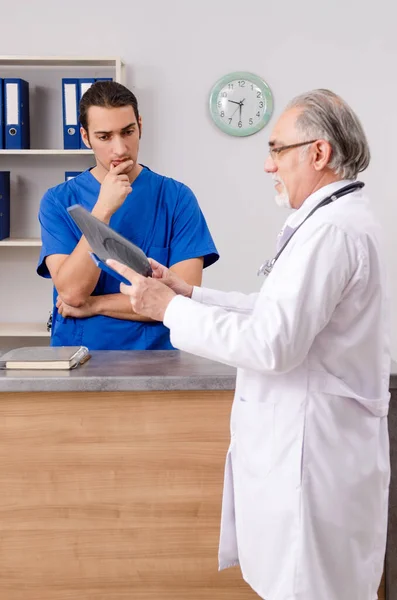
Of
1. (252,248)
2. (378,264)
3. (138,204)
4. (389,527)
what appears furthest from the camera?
(252,248)

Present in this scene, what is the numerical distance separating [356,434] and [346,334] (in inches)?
7.8

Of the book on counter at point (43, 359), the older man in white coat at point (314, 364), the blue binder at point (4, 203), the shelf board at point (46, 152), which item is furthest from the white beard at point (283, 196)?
the blue binder at point (4, 203)

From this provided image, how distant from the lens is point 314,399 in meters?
1.37

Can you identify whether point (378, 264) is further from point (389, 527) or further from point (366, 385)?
point (389, 527)

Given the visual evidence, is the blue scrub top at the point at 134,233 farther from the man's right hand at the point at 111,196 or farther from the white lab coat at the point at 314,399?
the white lab coat at the point at 314,399

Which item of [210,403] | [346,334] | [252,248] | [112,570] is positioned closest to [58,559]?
[112,570]

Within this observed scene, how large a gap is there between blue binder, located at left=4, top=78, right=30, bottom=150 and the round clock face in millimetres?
930

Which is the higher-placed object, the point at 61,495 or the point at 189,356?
the point at 189,356

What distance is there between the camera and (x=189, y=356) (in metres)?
2.04

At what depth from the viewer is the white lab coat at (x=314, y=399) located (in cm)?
129

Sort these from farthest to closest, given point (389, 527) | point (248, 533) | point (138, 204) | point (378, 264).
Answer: point (138, 204)
point (389, 527)
point (248, 533)
point (378, 264)

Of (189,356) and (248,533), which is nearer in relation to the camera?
(248,533)

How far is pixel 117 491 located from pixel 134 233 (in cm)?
80

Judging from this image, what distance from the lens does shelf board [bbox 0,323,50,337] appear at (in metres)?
3.72
